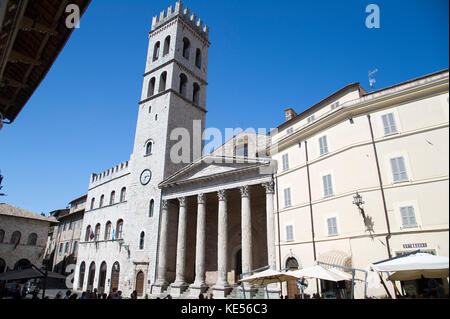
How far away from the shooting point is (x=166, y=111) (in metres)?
31.8

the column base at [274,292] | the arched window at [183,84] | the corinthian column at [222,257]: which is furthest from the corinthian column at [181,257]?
the arched window at [183,84]

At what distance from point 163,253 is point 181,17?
27901mm

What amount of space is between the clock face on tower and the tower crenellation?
19619 millimetres

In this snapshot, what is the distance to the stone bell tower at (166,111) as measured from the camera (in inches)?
1158

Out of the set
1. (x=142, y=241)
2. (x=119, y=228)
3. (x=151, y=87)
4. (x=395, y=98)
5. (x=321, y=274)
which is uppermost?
Result: (x=151, y=87)

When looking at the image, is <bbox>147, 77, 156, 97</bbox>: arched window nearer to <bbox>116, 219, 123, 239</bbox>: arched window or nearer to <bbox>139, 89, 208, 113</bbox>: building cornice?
<bbox>139, 89, 208, 113</bbox>: building cornice

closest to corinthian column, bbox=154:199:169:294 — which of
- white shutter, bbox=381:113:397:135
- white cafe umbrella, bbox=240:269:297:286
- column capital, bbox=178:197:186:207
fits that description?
column capital, bbox=178:197:186:207

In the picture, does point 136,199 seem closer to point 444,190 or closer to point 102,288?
point 102,288

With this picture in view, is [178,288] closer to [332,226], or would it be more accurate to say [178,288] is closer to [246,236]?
[246,236]

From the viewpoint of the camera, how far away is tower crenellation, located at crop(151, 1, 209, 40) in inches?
1420

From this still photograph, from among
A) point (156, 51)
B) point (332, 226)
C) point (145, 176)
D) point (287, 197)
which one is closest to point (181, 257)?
point (145, 176)

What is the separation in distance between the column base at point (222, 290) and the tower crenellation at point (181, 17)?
31.0m

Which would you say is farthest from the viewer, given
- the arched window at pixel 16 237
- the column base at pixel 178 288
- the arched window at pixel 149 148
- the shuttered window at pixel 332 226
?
the arched window at pixel 16 237

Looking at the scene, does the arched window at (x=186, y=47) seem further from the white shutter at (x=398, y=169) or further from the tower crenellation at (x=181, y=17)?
the white shutter at (x=398, y=169)
